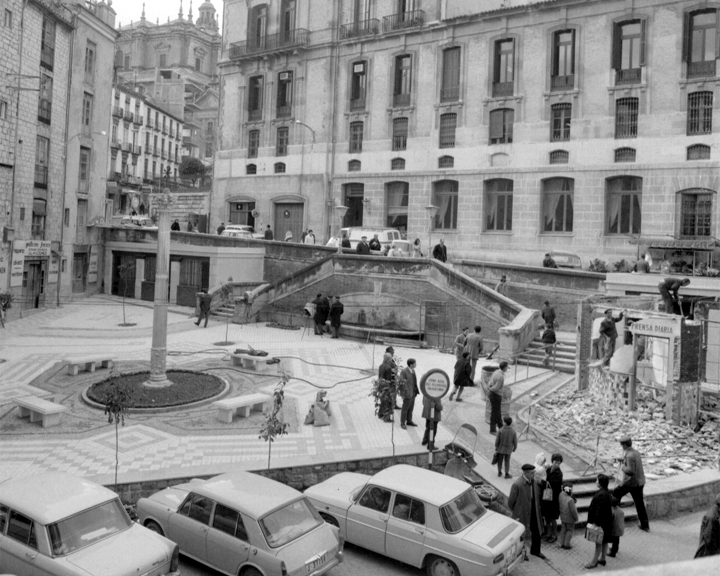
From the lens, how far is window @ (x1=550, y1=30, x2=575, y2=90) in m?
33.2

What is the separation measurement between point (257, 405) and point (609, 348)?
8.95 meters

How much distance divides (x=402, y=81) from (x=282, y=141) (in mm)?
8416

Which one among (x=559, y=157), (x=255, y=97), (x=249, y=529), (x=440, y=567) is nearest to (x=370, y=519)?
(x=440, y=567)

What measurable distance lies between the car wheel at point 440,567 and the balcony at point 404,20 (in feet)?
110

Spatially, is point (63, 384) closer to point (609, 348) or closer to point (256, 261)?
point (609, 348)

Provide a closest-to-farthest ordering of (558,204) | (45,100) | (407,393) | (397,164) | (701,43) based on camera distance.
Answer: (407,393)
(701,43)
(45,100)
(558,204)
(397,164)

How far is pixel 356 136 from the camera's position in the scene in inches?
1556

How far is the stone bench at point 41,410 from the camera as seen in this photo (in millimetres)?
14453

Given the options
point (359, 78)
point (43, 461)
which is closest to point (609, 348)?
point (43, 461)

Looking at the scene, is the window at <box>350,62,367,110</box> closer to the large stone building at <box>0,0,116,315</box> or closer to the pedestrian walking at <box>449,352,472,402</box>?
the large stone building at <box>0,0,116,315</box>

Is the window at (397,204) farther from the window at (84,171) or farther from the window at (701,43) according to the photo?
the window at (84,171)

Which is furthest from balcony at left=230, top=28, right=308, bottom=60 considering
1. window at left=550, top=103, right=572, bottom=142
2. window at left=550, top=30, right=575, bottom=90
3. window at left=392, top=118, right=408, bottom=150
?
window at left=550, top=103, right=572, bottom=142

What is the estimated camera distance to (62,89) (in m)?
34.2

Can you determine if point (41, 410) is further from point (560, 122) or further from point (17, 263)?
point (560, 122)
